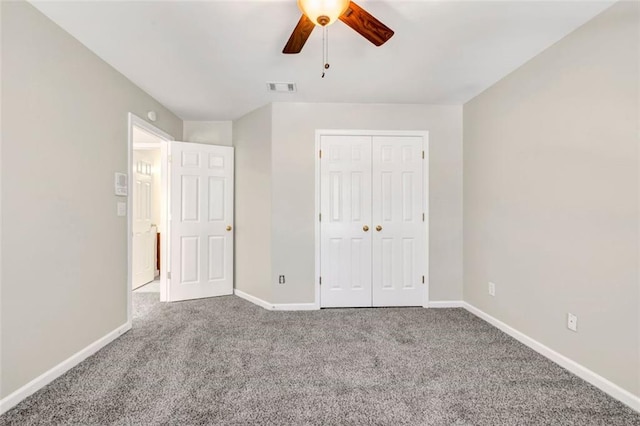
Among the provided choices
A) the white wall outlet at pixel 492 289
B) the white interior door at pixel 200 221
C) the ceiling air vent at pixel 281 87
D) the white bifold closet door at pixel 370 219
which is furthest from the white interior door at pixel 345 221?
the white interior door at pixel 200 221

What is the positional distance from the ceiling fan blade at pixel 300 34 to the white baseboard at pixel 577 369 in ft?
8.88

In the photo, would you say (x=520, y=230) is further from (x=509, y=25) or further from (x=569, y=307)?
(x=509, y=25)

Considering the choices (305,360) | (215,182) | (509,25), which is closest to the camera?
(509,25)

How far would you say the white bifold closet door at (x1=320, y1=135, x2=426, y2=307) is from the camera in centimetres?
327

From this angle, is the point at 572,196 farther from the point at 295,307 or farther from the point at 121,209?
the point at 121,209

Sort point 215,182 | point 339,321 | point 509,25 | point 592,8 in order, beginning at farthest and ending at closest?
point 215,182
point 339,321
point 509,25
point 592,8

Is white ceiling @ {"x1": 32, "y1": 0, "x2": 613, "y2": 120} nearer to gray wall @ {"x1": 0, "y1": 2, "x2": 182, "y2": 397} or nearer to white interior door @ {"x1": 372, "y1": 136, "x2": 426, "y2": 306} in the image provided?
gray wall @ {"x1": 0, "y1": 2, "x2": 182, "y2": 397}

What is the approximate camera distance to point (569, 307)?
2018 mm

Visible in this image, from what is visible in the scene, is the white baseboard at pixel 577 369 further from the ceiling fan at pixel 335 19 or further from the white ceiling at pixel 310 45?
the ceiling fan at pixel 335 19

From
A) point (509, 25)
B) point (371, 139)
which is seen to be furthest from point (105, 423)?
point (509, 25)

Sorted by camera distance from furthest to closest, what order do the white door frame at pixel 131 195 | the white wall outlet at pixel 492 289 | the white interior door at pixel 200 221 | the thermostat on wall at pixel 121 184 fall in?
1. the white interior door at pixel 200 221
2. the white wall outlet at pixel 492 289
3. the white door frame at pixel 131 195
4. the thermostat on wall at pixel 121 184

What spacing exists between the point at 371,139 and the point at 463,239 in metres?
1.55

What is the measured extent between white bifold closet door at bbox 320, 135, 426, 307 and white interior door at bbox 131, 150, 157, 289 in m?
2.72

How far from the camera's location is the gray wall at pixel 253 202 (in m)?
3.31
